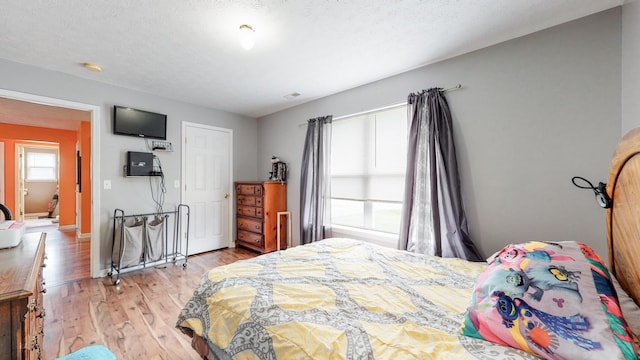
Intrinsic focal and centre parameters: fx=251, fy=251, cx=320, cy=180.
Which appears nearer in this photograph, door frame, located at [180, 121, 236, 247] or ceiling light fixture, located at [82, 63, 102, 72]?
ceiling light fixture, located at [82, 63, 102, 72]

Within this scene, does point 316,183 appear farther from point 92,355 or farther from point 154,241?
point 92,355

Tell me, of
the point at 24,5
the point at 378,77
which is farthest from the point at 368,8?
the point at 24,5

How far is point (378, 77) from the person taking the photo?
2975 millimetres

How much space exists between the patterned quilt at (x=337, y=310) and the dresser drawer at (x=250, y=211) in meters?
2.15

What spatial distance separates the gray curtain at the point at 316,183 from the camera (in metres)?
3.56

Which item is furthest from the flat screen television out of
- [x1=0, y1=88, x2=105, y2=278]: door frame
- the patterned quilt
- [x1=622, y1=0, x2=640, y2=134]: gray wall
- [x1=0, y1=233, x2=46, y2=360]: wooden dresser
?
[x1=622, y1=0, x2=640, y2=134]: gray wall

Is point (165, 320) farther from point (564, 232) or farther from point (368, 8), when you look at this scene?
point (564, 232)

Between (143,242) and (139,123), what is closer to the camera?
(143,242)

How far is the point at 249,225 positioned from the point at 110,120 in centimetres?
237

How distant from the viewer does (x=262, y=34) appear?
6.93ft

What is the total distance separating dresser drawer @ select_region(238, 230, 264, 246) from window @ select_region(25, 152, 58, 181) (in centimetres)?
762

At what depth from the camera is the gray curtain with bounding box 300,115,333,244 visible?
356 centimetres

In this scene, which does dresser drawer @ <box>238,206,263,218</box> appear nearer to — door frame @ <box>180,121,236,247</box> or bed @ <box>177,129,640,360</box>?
door frame @ <box>180,121,236,247</box>

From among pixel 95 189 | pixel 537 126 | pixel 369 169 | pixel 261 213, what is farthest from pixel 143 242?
pixel 537 126
